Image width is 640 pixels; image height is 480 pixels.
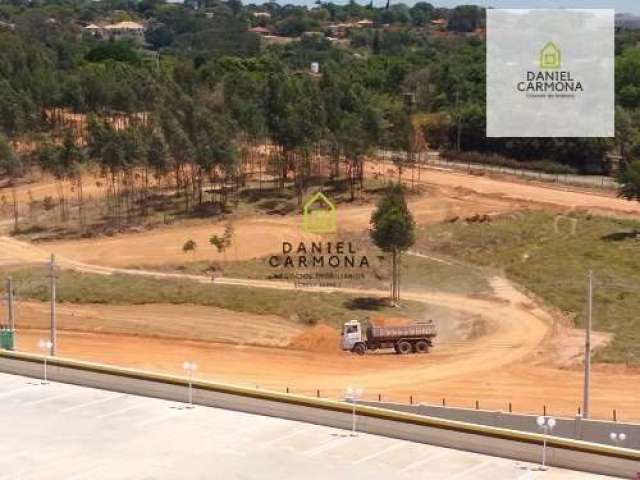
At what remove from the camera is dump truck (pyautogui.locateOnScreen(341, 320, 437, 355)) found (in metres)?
43.1

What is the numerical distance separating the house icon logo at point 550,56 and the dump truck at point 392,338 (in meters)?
27.7

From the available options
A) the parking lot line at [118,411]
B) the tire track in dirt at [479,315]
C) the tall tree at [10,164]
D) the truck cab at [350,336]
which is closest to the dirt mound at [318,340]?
the truck cab at [350,336]

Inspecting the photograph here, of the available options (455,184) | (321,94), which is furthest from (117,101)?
(455,184)

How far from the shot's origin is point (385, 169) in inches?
3123

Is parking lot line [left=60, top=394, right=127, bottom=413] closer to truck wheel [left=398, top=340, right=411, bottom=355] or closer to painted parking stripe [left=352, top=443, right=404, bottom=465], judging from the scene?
painted parking stripe [left=352, top=443, right=404, bottom=465]

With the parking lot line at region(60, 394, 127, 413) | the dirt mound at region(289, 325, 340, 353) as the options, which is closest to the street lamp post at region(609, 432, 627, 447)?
the parking lot line at region(60, 394, 127, 413)

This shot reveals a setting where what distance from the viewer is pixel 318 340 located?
44.5 meters

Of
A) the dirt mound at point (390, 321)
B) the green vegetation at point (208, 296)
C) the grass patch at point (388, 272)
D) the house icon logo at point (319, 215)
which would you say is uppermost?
the house icon logo at point (319, 215)

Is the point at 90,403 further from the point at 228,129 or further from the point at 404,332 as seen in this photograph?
the point at 228,129

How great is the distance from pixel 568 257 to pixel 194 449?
121 feet

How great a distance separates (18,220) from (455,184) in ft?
98.5

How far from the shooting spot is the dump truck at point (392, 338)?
141 feet

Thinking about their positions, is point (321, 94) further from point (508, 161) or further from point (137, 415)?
point (137, 415)

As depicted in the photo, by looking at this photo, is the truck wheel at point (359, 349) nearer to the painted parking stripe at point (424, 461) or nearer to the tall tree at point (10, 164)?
the painted parking stripe at point (424, 461)
